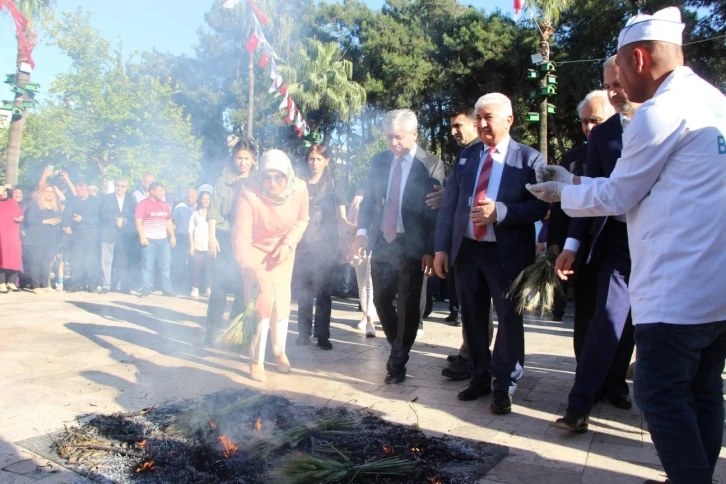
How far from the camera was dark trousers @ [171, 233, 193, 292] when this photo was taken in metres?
10.5

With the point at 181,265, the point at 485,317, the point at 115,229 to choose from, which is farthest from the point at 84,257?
the point at 485,317

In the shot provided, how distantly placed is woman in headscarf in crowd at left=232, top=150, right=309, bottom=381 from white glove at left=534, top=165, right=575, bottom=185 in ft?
6.30

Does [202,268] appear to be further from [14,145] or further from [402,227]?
[402,227]

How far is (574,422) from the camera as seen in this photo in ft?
10.2

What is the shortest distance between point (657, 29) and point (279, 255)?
9.98 ft

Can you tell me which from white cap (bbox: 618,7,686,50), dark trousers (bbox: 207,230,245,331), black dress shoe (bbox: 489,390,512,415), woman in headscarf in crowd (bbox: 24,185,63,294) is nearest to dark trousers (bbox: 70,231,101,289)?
woman in headscarf in crowd (bbox: 24,185,63,294)

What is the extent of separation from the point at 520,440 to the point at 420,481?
0.89 metres

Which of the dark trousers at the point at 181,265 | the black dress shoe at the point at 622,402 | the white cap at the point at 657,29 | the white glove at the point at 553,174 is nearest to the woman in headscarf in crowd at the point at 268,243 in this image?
the white glove at the point at 553,174

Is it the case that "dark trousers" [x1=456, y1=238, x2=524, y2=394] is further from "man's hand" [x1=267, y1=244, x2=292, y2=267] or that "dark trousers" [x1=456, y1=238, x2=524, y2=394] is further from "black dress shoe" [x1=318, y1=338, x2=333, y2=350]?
"black dress shoe" [x1=318, y1=338, x2=333, y2=350]

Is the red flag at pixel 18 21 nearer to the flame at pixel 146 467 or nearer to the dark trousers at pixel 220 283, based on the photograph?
the dark trousers at pixel 220 283

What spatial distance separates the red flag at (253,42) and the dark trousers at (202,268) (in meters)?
4.24

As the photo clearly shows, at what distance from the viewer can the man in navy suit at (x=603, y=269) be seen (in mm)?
3158

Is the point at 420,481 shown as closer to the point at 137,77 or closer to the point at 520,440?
the point at 520,440

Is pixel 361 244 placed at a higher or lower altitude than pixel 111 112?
lower
